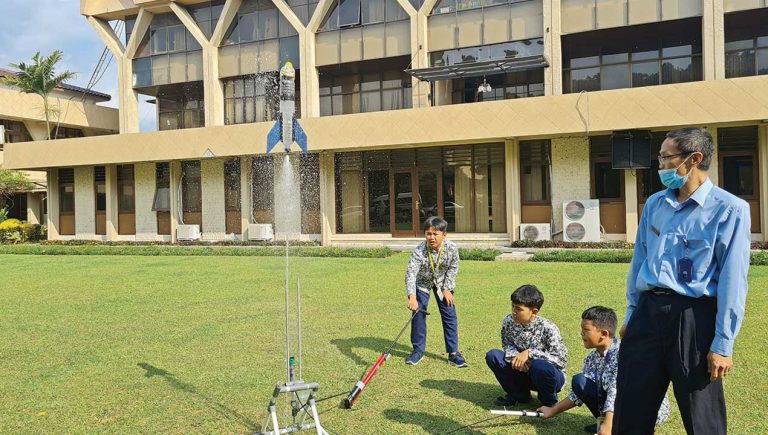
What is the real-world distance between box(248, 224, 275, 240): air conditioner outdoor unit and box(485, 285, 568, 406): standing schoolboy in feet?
67.2

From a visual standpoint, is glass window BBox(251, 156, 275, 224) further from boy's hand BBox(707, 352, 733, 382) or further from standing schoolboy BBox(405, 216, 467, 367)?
boy's hand BBox(707, 352, 733, 382)

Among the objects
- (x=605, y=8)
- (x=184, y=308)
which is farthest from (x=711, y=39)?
(x=184, y=308)

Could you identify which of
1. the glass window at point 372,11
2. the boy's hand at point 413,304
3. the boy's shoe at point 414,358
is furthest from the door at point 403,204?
the boy's hand at point 413,304

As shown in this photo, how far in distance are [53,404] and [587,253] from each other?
1346 centimetres

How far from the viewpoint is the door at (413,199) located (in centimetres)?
2309

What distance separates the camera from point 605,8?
2009 centimetres

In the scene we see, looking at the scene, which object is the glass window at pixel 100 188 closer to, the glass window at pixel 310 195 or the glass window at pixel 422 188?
the glass window at pixel 310 195

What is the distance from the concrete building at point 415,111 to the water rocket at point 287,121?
16.2 meters

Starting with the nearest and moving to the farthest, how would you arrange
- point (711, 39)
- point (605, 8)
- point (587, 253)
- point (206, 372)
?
1. point (206, 372)
2. point (587, 253)
3. point (711, 39)
4. point (605, 8)

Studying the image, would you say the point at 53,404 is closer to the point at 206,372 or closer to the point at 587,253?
the point at 206,372

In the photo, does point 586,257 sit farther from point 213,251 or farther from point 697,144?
point 697,144

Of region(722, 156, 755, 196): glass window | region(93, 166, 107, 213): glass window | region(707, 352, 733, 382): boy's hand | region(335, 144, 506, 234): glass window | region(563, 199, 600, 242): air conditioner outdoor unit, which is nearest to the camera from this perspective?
region(707, 352, 733, 382): boy's hand

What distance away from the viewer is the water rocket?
165 inches

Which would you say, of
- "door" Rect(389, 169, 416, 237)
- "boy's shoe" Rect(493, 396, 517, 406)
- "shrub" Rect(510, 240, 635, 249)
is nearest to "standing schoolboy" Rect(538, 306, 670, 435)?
"boy's shoe" Rect(493, 396, 517, 406)
